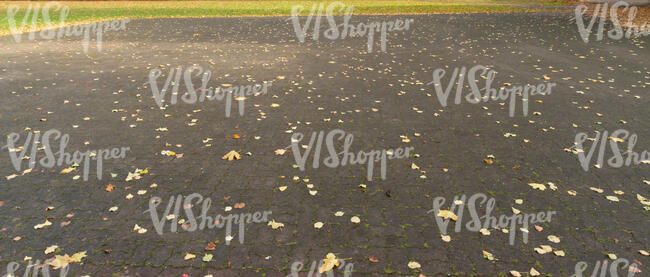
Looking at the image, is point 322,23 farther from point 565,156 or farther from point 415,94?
point 565,156

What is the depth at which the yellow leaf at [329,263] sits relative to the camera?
4091 millimetres

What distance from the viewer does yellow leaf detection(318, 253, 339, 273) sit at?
409cm

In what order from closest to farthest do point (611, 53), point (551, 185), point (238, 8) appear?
point (551, 185)
point (611, 53)
point (238, 8)

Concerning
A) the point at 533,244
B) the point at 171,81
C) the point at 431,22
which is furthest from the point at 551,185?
the point at 431,22

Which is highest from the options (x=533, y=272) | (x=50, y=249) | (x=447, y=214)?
(x=50, y=249)

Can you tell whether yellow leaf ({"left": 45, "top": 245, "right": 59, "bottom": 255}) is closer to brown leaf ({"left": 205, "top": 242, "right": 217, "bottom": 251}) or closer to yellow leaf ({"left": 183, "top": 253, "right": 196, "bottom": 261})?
yellow leaf ({"left": 183, "top": 253, "right": 196, "bottom": 261})

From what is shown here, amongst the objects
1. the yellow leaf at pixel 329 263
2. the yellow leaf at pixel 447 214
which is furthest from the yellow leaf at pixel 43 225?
the yellow leaf at pixel 447 214

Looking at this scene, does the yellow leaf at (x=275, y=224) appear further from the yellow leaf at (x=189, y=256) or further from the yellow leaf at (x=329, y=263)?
the yellow leaf at (x=189, y=256)

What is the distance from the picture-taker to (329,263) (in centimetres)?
415

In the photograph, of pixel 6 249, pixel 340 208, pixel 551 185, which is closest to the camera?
pixel 6 249

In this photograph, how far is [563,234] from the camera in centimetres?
456

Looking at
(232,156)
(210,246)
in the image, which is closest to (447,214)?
(210,246)

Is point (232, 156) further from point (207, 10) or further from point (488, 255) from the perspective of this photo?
point (207, 10)

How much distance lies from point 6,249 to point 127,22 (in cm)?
2134
